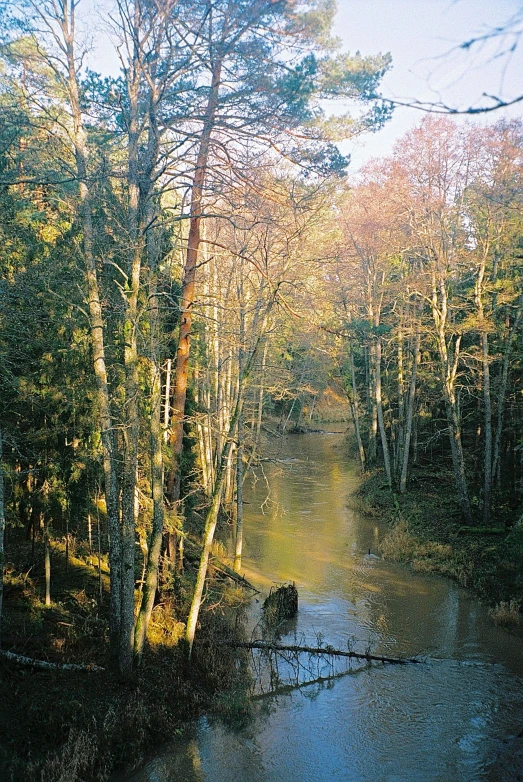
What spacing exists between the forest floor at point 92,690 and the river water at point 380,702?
0.46 m

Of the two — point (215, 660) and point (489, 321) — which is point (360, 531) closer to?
point (489, 321)

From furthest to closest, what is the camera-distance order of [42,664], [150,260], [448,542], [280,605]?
[448,542] → [280,605] → [150,260] → [42,664]

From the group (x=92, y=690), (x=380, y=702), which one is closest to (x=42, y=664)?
(x=92, y=690)

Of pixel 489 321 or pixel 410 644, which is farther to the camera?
pixel 489 321

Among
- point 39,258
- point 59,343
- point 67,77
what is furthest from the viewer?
point 39,258

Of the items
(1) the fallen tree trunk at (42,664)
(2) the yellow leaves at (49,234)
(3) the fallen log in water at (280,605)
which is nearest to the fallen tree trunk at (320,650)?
(3) the fallen log in water at (280,605)

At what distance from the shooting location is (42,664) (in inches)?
342

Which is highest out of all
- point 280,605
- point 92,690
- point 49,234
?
point 49,234

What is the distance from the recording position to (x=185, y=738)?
26.5ft

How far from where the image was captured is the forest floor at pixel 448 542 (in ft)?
43.2

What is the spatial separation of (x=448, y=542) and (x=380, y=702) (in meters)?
8.51

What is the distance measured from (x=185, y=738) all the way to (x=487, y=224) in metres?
15.5

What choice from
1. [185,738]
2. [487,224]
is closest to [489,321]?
[487,224]

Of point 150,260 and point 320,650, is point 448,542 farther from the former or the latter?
point 150,260
